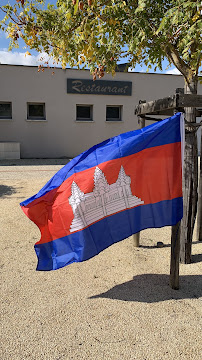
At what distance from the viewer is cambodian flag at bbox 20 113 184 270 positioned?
337 cm

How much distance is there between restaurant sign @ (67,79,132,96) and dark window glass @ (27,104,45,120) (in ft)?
6.63

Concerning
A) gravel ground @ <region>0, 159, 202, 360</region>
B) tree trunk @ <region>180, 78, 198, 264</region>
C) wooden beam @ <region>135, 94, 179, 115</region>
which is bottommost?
gravel ground @ <region>0, 159, 202, 360</region>

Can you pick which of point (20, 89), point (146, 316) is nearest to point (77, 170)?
point (146, 316)

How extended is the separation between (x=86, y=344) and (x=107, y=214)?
137cm

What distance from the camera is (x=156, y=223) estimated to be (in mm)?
3527

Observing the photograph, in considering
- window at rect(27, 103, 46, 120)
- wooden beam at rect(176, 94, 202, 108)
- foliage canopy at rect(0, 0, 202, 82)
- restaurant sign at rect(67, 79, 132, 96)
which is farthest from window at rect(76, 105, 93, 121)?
wooden beam at rect(176, 94, 202, 108)

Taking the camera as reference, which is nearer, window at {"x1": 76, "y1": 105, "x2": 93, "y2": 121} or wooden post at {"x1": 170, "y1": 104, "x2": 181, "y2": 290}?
wooden post at {"x1": 170, "y1": 104, "x2": 181, "y2": 290}

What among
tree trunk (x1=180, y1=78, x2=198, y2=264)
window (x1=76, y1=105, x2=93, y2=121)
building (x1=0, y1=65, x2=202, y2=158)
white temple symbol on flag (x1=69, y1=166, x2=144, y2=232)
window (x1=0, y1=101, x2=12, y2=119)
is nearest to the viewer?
white temple symbol on flag (x1=69, y1=166, x2=144, y2=232)

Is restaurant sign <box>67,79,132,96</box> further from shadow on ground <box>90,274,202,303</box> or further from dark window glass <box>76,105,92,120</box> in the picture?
shadow on ground <box>90,274,202,303</box>

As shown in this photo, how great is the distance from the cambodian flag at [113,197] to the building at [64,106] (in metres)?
14.2

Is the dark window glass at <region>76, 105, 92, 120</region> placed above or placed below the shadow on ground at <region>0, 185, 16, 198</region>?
above

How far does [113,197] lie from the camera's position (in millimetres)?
3428

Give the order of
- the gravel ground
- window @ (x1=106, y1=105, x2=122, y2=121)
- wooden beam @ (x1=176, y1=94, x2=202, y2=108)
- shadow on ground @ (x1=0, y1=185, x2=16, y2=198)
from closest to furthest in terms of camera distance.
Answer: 1. the gravel ground
2. wooden beam @ (x1=176, y1=94, x2=202, y2=108)
3. shadow on ground @ (x1=0, y1=185, x2=16, y2=198)
4. window @ (x1=106, y1=105, x2=122, y2=121)

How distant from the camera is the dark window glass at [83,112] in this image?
18359 millimetres
